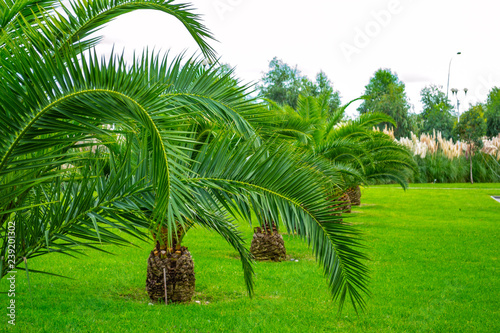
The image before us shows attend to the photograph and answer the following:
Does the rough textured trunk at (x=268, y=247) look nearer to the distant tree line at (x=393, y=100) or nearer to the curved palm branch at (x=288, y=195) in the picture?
the curved palm branch at (x=288, y=195)

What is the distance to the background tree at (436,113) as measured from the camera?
48.7 meters

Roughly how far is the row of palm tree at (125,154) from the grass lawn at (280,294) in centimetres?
79

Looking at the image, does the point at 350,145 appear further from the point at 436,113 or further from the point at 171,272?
the point at 436,113

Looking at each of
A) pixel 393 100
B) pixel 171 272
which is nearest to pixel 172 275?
pixel 171 272

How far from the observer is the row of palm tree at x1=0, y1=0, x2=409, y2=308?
9.14 feet

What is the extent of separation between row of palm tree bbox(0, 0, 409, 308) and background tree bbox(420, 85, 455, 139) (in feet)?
143

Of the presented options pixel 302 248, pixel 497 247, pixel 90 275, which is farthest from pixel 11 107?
pixel 497 247

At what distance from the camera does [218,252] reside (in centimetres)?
993

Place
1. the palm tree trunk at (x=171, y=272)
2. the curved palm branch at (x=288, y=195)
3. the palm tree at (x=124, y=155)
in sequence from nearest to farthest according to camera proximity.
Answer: the palm tree at (x=124, y=155) → the curved palm branch at (x=288, y=195) → the palm tree trunk at (x=171, y=272)

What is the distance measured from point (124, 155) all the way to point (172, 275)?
2.81 meters

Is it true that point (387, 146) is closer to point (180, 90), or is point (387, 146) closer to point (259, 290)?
point (259, 290)

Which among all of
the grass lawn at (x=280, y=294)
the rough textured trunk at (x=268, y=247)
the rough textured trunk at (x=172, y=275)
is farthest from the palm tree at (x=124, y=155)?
the rough textured trunk at (x=268, y=247)

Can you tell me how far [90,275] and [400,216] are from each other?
34.4ft

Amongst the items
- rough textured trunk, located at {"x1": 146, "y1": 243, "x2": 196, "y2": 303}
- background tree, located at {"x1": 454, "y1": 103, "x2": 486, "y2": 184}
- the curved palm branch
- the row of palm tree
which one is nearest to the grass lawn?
rough textured trunk, located at {"x1": 146, "y1": 243, "x2": 196, "y2": 303}
